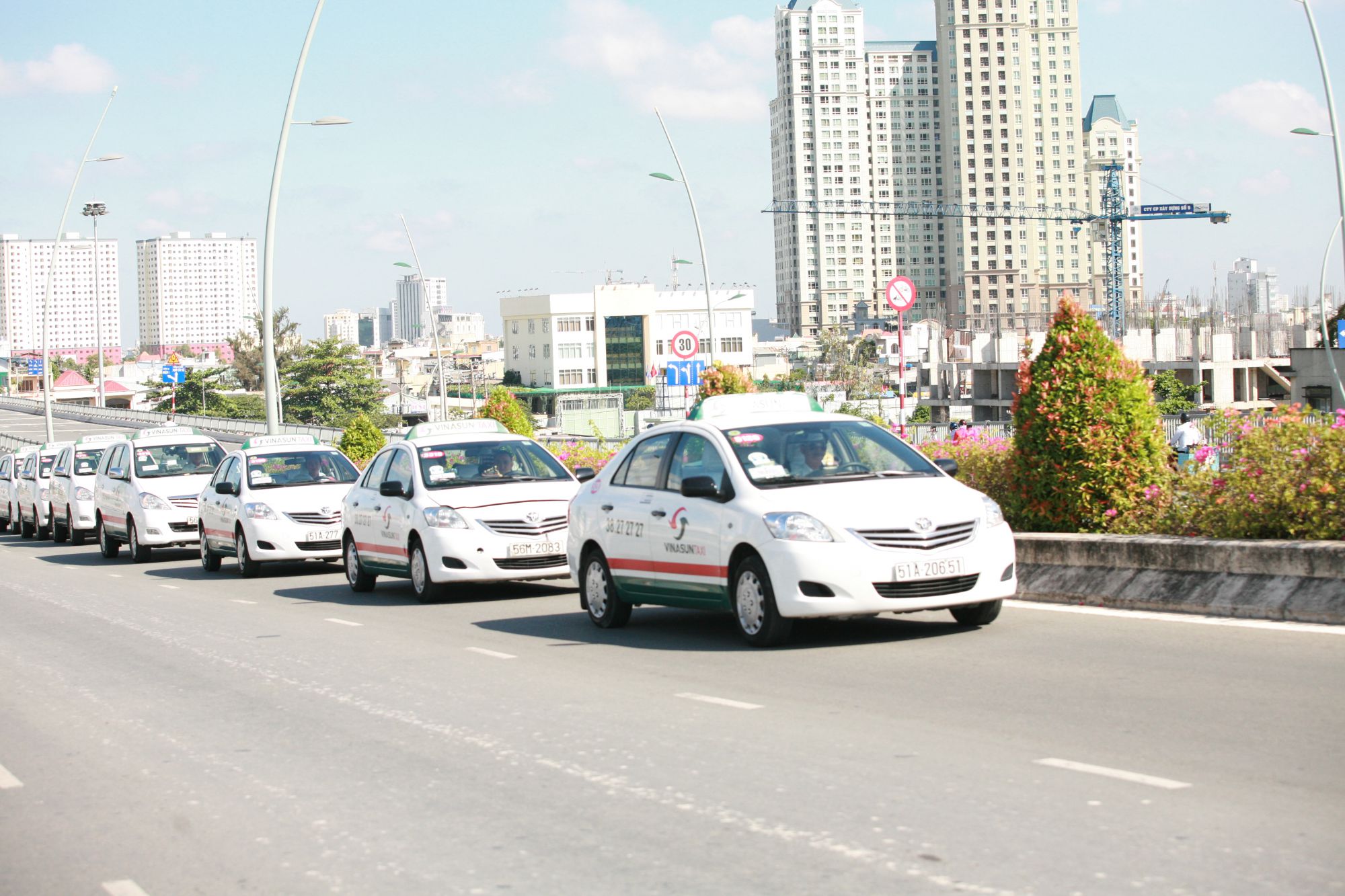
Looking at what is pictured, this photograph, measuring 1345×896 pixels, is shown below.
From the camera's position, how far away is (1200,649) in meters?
9.47

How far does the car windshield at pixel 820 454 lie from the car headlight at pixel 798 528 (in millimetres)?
532

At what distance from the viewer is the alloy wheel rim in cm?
1053

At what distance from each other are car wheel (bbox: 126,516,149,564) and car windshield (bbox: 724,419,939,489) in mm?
16318

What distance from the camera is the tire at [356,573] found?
1738 centimetres

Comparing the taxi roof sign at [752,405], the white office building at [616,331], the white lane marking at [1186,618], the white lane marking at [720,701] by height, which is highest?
the white office building at [616,331]

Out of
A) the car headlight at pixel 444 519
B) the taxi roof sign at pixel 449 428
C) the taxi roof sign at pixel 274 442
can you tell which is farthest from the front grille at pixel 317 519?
the car headlight at pixel 444 519

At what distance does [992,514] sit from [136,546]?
1815 centimetres

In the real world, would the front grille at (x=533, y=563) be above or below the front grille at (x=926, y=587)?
below

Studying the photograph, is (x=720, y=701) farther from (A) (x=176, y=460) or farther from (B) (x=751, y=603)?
(A) (x=176, y=460)

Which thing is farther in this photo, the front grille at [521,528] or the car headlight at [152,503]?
the car headlight at [152,503]

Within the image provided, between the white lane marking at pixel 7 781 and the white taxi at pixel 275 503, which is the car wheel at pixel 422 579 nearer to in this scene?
the white taxi at pixel 275 503

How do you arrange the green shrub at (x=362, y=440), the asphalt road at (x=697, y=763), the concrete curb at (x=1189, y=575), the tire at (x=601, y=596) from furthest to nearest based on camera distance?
the green shrub at (x=362, y=440) → the tire at (x=601, y=596) → the concrete curb at (x=1189, y=575) → the asphalt road at (x=697, y=763)

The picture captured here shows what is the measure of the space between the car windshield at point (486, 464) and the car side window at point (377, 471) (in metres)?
0.67

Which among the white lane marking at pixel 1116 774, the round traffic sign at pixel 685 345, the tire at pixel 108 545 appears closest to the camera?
the white lane marking at pixel 1116 774
